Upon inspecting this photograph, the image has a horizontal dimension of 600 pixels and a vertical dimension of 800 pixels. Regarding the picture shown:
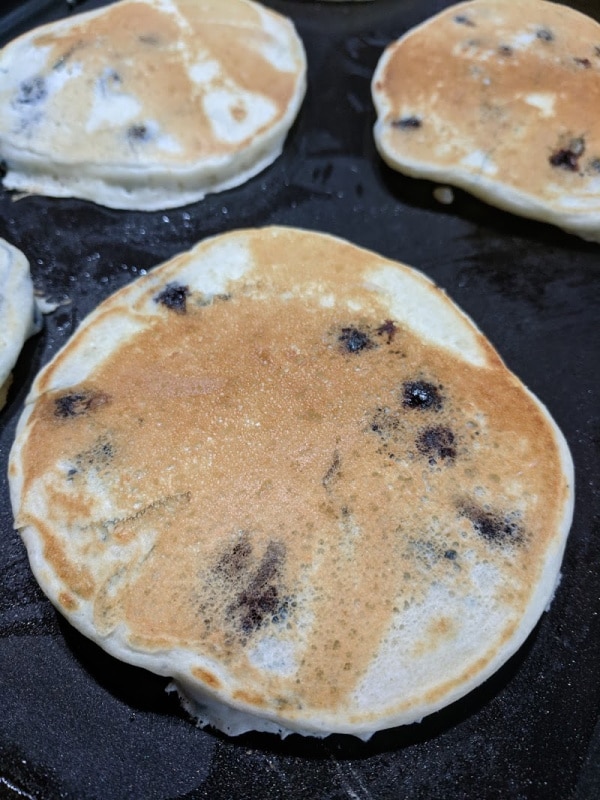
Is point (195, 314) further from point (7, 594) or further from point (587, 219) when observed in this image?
point (587, 219)

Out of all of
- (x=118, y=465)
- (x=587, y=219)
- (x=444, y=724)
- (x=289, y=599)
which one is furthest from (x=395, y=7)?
(x=444, y=724)

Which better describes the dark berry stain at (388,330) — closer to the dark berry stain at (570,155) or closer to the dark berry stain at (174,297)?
the dark berry stain at (174,297)

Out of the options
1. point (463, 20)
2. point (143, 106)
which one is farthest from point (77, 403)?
point (463, 20)

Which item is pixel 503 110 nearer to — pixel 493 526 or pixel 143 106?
pixel 143 106

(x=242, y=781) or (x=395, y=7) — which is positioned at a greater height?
(x=395, y=7)

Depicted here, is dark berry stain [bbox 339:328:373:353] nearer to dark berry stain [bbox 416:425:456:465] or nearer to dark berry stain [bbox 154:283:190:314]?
dark berry stain [bbox 416:425:456:465]
